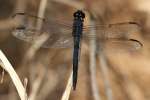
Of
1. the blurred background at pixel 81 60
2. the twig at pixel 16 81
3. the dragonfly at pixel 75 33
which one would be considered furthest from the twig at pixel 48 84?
the twig at pixel 16 81

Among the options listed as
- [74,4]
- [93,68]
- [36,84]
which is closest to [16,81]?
[36,84]

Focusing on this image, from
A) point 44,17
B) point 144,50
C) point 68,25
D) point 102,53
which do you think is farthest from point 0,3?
point 144,50

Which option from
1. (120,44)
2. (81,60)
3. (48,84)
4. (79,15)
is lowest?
(48,84)

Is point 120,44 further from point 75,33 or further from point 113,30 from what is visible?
point 75,33

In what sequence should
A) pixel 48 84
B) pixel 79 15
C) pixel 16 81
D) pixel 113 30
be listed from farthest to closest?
pixel 48 84, pixel 79 15, pixel 113 30, pixel 16 81

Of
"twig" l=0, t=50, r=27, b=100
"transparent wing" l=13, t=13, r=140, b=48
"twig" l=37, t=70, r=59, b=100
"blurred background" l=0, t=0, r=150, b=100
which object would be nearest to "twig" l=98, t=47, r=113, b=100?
"blurred background" l=0, t=0, r=150, b=100
